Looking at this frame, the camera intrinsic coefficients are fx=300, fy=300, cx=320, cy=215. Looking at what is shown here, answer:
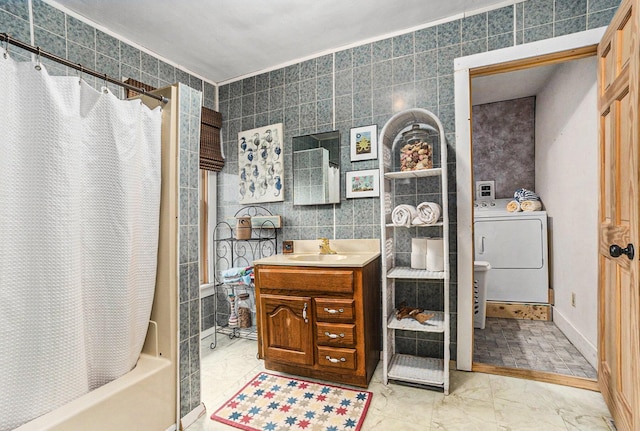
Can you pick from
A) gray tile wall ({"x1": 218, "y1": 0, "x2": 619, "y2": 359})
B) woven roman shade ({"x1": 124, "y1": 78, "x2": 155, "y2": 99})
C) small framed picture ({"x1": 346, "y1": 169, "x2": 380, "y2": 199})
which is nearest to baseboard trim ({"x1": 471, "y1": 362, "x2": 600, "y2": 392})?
gray tile wall ({"x1": 218, "y1": 0, "x2": 619, "y2": 359})

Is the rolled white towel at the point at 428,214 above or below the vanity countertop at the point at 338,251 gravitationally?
above

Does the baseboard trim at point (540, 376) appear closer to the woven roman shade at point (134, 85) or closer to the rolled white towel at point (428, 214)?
the rolled white towel at point (428, 214)

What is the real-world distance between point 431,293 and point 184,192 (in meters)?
1.87

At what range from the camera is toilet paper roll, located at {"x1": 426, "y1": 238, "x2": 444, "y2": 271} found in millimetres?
2043

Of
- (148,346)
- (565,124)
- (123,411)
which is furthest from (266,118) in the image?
(565,124)

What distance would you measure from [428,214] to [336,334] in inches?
39.2

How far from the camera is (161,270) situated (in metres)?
1.63

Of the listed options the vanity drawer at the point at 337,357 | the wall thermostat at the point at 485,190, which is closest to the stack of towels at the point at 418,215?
the vanity drawer at the point at 337,357

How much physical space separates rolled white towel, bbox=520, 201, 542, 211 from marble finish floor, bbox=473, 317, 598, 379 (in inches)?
47.5

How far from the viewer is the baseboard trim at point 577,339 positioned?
2170mm

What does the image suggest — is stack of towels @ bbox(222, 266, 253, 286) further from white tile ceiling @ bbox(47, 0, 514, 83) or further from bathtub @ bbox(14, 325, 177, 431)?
white tile ceiling @ bbox(47, 0, 514, 83)

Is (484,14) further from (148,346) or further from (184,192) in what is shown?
(148,346)

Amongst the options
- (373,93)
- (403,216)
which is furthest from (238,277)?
(373,93)

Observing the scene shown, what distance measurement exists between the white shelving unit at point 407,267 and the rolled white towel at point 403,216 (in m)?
0.05
